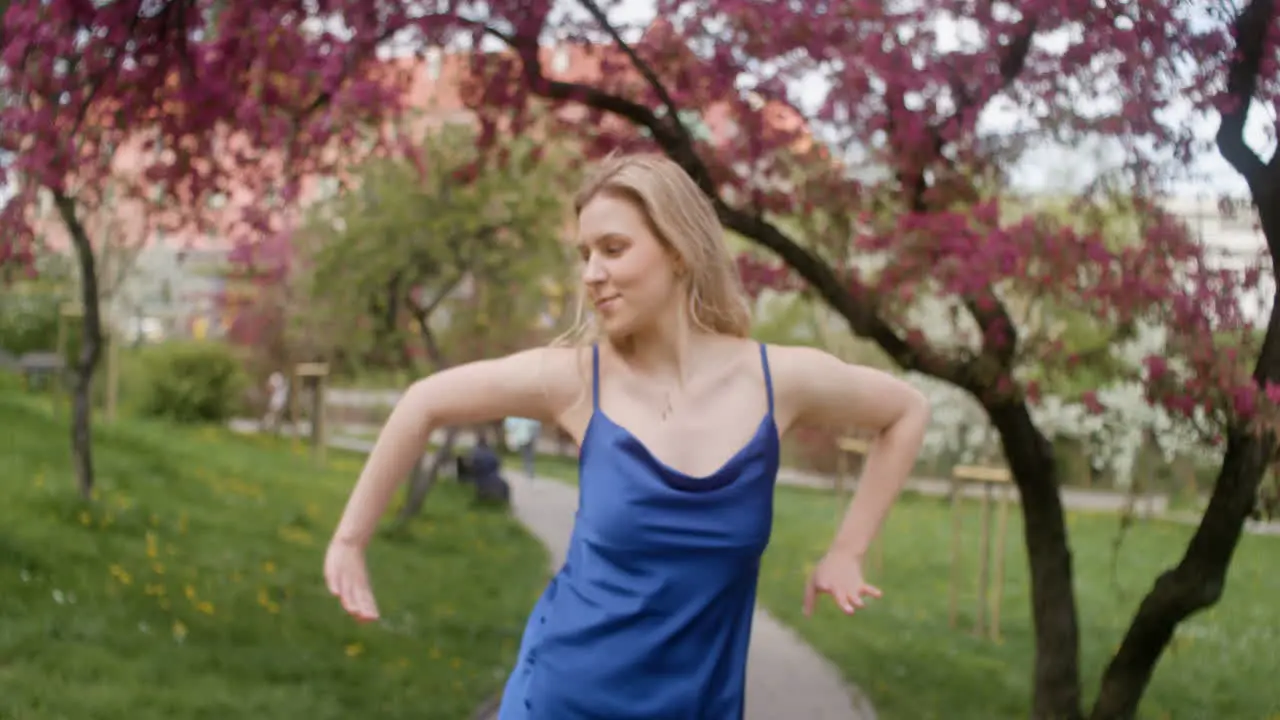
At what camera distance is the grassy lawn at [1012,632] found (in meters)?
6.86

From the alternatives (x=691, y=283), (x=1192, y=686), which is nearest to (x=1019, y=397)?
(x=1192, y=686)

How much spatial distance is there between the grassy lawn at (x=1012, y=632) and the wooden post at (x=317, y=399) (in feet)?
19.9

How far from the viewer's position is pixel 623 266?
236 centimetres

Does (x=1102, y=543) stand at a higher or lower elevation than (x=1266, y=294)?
lower

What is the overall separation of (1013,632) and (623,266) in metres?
7.97

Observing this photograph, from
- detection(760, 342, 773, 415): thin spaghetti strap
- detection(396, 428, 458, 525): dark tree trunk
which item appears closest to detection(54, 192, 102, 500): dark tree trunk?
detection(396, 428, 458, 525): dark tree trunk

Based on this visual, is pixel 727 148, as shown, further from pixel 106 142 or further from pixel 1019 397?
pixel 106 142

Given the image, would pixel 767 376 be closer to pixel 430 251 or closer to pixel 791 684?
pixel 791 684

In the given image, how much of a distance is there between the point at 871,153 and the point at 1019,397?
1523 millimetres

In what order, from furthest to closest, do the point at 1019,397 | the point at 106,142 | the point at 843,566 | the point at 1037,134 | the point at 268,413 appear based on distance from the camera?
the point at 268,413
the point at 106,142
the point at 1037,134
the point at 1019,397
the point at 843,566

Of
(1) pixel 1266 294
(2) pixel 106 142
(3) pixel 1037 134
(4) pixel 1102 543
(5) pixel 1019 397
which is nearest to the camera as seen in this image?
(1) pixel 1266 294

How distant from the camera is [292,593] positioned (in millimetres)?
7887

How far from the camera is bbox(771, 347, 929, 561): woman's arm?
2463mm

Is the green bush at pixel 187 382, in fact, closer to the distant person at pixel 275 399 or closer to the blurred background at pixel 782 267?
the distant person at pixel 275 399
